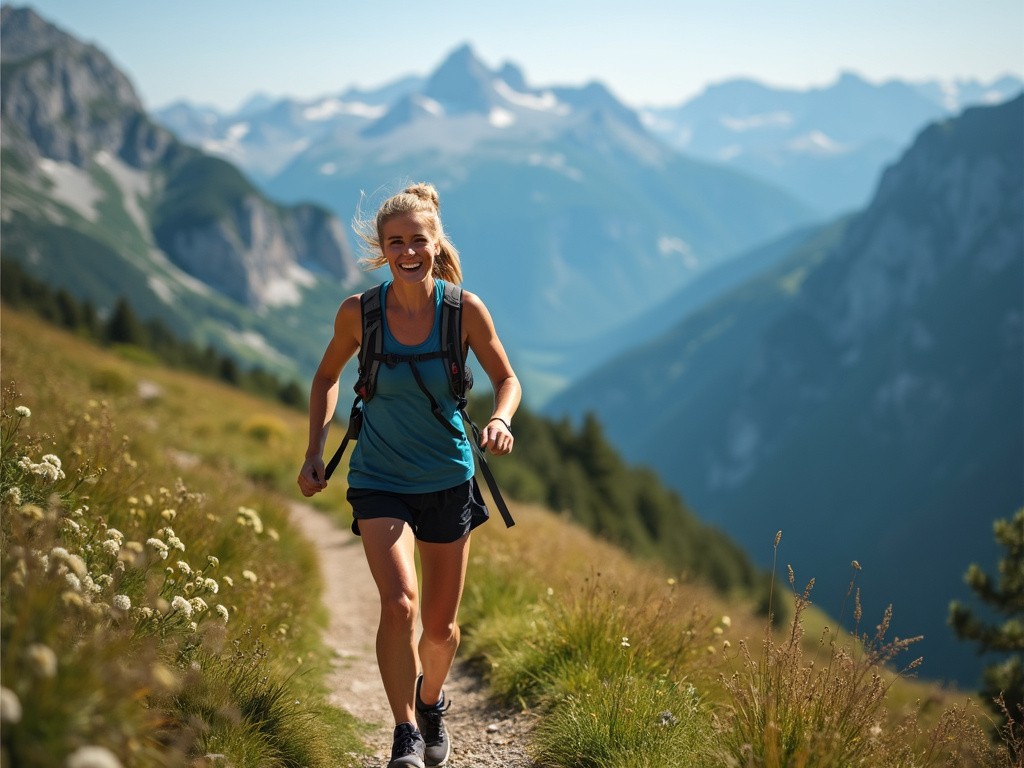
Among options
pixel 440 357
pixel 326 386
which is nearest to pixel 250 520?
pixel 326 386

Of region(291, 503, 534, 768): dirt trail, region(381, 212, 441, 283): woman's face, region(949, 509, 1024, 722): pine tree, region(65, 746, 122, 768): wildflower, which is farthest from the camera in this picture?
region(949, 509, 1024, 722): pine tree

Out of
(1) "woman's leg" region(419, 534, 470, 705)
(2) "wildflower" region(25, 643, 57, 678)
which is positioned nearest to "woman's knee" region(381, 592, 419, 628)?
(1) "woman's leg" region(419, 534, 470, 705)

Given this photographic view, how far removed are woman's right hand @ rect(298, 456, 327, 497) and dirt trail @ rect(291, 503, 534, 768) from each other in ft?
5.15

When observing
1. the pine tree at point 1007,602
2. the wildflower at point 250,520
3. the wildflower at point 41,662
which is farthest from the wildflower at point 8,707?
the pine tree at point 1007,602

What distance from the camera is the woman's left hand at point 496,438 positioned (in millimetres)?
4051

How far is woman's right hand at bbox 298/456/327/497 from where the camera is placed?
438cm

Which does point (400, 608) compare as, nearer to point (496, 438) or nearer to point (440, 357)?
point (496, 438)

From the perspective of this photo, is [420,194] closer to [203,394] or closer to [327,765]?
[327,765]

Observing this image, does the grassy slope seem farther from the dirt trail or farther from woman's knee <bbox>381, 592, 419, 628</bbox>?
woman's knee <bbox>381, 592, 419, 628</bbox>

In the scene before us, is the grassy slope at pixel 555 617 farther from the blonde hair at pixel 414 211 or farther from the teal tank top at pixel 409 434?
the blonde hair at pixel 414 211

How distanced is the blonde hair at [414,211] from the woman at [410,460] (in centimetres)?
1

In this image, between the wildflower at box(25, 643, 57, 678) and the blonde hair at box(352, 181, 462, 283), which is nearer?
the wildflower at box(25, 643, 57, 678)

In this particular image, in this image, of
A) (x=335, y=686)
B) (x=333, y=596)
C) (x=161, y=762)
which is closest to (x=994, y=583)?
(x=333, y=596)

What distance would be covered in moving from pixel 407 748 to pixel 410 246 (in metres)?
2.35
